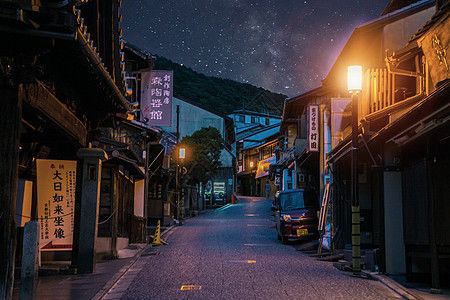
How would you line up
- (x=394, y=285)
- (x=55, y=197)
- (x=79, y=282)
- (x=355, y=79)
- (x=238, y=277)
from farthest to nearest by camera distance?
(x=355, y=79)
(x=55, y=197)
(x=238, y=277)
(x=79, y=282)
(x=394, y=285)

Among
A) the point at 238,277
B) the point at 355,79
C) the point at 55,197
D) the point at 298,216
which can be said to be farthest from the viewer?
the point at 298,216

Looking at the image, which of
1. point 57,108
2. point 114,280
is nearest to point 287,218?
point 114,280

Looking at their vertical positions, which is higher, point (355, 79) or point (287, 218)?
point (355, 79)

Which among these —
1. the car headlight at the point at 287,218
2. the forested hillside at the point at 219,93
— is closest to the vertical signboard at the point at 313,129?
the car headlight at the point at 287,218

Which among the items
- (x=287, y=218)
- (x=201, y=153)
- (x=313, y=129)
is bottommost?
(x=287, y=218)

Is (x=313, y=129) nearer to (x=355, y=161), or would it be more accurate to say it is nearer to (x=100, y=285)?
(x=355, y=161)

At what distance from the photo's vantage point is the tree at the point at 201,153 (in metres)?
51.1

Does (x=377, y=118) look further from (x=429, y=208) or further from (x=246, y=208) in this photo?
(x=246, y=208)

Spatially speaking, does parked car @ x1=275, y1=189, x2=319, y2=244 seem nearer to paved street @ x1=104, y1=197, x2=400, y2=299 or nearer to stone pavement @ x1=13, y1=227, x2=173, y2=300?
paved street @ x1=104, y1=197, x2=400, y2=299

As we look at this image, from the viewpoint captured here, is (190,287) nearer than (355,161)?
Yes

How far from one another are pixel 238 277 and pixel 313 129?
1740 cm

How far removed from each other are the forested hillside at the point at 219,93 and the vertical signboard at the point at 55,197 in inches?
2993

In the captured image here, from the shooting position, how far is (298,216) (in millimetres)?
22672

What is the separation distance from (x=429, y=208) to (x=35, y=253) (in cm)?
854
